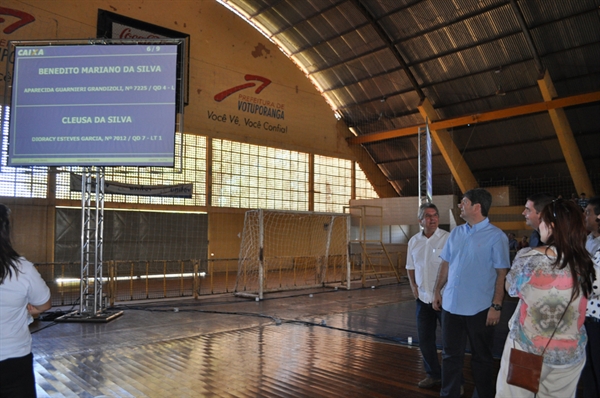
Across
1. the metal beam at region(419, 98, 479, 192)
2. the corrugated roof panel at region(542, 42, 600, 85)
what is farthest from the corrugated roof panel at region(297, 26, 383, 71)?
the corrugated roof panel at region(542, 42, 600, 85)

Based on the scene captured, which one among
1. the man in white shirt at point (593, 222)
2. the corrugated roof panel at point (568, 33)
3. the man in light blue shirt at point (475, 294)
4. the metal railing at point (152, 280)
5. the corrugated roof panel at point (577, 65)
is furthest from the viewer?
the corrugated roof panel at point (577, 65)

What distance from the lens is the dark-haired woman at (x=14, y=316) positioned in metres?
2.46

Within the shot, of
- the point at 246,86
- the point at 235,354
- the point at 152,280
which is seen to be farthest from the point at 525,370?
the point at 246,86

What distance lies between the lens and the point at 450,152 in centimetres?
2023

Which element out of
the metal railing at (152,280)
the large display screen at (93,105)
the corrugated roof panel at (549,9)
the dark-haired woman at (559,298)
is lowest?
the metal railing at (152,280)

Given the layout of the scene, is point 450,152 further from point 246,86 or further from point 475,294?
point 475,294

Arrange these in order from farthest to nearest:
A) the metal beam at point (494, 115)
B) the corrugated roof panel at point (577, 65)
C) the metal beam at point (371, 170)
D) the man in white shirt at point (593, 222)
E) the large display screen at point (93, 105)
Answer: the metal beam at point (371, 170), the corrugated roof panel at point (577, 65), the metal beam at point (494, 115), the large display screen at point (93, 105), the man in white shirt at point (593, 222)

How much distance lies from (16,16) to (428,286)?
15196 mm

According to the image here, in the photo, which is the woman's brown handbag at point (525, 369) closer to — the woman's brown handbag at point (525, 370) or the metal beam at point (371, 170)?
the woman's brown handbag at point (525, 370)

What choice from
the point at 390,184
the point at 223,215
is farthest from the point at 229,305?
the point at 390,184

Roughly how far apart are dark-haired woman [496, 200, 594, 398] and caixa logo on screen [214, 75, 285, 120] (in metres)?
17.4

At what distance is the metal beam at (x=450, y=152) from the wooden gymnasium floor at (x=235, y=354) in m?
12.1

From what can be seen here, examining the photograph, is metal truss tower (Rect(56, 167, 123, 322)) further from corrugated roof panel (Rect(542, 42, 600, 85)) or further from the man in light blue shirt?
corrugated roof panel (Rect(542, 42, 600, 85))

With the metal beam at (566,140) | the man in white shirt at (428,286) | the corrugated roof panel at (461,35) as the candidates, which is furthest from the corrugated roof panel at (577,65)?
the man in white shirt at (428,286)
